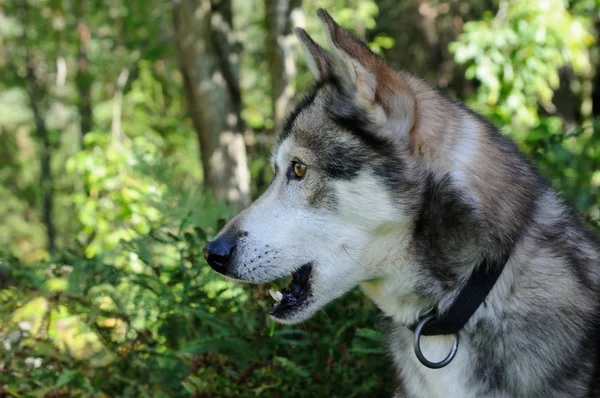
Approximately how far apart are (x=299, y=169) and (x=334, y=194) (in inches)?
9.2

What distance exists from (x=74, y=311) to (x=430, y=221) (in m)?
2.10

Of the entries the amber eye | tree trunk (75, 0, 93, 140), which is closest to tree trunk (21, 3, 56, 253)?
tree trunk (75, 0, 93, 140)

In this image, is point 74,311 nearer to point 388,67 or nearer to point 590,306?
point 388,67

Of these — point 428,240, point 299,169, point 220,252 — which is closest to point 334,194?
point 299,169

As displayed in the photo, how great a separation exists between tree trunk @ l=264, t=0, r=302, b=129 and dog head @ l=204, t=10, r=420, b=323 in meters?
5.12

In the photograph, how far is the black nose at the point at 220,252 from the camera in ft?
9.82

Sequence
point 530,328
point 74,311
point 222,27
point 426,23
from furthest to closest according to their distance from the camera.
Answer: point 426,23, point 222,27, point 74,311, point 530,328

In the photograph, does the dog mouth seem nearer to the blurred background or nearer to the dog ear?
the blurred background

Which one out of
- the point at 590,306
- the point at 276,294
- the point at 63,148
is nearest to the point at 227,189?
the point at 276,294

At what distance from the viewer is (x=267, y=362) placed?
359 cm

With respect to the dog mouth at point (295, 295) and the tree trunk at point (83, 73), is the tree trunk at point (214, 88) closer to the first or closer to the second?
the tree trunk at point (83, 73)

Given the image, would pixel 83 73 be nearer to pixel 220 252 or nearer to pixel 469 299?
pixel 220 252

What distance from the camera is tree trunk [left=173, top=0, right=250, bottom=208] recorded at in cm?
800

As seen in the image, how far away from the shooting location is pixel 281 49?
827 cm
